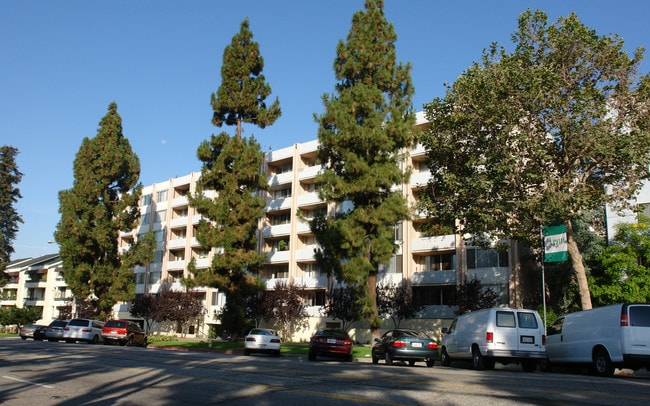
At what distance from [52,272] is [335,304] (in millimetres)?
64955

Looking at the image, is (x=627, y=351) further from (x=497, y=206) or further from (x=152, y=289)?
(x=152, y=289)

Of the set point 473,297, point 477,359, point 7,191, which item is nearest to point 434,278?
point 473,297

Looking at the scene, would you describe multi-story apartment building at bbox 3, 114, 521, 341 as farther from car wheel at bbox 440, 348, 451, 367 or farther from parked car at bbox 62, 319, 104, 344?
car wheel at bbox 440, 348, 451, 367

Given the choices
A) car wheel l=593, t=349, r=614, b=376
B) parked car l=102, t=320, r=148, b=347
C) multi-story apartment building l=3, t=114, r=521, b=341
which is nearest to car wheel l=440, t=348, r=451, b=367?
car wheel l=593, t=349, r=614, b=376

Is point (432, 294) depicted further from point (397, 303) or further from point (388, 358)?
point (388, 358)

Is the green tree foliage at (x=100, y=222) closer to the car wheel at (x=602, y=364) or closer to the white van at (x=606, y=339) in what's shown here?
the white van at (x=606, y=339)

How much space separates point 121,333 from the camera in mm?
35688

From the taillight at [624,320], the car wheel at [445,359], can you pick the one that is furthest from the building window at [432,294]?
the taillight at [624,320]

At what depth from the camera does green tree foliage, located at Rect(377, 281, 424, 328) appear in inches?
1531

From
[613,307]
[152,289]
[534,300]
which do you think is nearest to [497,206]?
[613,307]

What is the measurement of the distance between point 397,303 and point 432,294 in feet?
15.9

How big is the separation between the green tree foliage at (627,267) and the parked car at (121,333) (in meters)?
28.1

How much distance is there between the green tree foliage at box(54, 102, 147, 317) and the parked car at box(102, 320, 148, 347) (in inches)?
363

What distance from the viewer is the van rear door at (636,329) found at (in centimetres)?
1477
